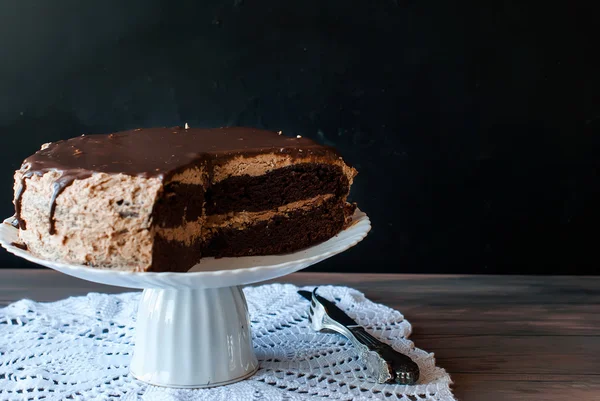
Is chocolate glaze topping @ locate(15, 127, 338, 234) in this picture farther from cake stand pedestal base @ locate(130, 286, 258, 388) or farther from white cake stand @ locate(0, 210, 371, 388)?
cake stand pedestal base @ locate(130, 286, 258, 388)

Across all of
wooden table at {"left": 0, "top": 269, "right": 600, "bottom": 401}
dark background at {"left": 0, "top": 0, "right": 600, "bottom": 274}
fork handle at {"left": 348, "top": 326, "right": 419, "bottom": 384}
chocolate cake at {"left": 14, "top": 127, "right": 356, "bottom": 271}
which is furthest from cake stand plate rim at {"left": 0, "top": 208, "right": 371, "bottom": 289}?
dark background at {"left": 0, "top": 0, "right": 600, "bottom": 274}

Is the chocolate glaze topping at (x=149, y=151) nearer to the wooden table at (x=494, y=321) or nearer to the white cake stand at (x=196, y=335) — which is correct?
the white cake stand at (x=196, y=335)

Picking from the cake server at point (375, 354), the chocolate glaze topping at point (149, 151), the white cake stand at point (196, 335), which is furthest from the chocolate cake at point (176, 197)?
the cake server at point (375, 354)

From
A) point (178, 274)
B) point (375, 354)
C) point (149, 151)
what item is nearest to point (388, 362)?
point (375, 354)

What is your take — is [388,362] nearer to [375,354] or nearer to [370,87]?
[375,354]

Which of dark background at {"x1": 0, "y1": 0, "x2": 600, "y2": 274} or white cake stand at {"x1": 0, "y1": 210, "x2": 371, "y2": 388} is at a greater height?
dark background at {"x1": 0, "y1": 0, "x2": 600, "y2": 274}
